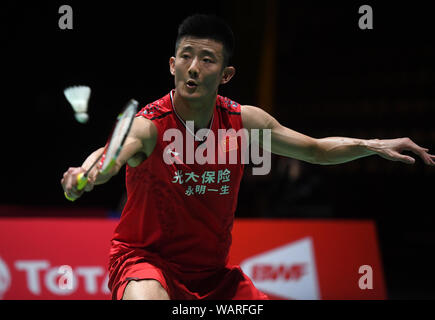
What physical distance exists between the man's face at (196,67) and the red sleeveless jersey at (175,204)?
138mm

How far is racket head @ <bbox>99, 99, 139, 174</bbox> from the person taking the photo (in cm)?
202

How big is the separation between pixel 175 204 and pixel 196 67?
0.69 m

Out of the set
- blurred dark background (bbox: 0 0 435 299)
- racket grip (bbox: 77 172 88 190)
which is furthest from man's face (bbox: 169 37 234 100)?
blurred dark background (bbox: 0 0 435 299)

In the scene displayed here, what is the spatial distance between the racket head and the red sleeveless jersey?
1.32ft

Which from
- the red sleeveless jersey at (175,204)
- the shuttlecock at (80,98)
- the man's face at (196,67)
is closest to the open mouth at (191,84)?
the man's face at (196,67)

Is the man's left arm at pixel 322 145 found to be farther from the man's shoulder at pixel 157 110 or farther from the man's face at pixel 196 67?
the man's shoulder at pixel 157 110

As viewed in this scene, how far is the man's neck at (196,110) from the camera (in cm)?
266

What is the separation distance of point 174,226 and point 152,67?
5.64 metres

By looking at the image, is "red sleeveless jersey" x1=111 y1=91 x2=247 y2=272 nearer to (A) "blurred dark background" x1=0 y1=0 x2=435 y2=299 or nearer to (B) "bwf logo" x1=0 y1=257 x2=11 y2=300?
(B) "bwf logo" x1=0 y1=257 x2=11 y2=300

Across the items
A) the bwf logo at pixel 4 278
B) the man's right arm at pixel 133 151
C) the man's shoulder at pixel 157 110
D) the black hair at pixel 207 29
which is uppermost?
the black hair at pixel 207 29

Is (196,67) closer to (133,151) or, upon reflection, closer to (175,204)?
(133,151)

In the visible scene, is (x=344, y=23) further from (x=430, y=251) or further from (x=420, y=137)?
(x=430, y=251)

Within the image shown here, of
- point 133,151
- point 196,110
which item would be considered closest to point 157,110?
point 196,110

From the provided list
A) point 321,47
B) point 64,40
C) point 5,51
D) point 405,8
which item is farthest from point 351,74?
point 5,51
